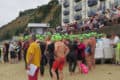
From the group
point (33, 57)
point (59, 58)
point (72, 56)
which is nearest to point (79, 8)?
point (72, 56)

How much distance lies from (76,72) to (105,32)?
603 centimetres

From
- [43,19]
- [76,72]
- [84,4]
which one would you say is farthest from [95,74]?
[43,19]

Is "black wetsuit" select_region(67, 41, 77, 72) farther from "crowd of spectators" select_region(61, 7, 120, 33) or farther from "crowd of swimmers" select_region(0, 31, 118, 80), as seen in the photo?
"crowd of spectators" select_region(61, 7, 120, 33)

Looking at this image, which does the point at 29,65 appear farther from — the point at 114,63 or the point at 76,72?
the point at 114,63

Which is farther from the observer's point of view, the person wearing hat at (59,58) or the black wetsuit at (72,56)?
the black wetsuit at (72,56)

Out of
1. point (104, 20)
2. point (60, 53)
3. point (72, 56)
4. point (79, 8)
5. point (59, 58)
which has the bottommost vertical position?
point (72, 56)

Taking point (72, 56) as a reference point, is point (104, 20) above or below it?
above

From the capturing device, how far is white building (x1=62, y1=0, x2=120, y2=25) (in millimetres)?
55162

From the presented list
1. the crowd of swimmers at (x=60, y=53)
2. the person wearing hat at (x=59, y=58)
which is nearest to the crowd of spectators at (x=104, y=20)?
the crowd of swimmers at (x=60, y=53)

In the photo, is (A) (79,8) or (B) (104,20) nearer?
(B) (104,20)

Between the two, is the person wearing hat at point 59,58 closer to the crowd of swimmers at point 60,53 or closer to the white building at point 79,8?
the crowd of swimmers at point 60,53

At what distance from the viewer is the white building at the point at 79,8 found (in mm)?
55162

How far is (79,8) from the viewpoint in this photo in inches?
2598

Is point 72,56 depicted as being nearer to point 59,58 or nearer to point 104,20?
point 59,58
